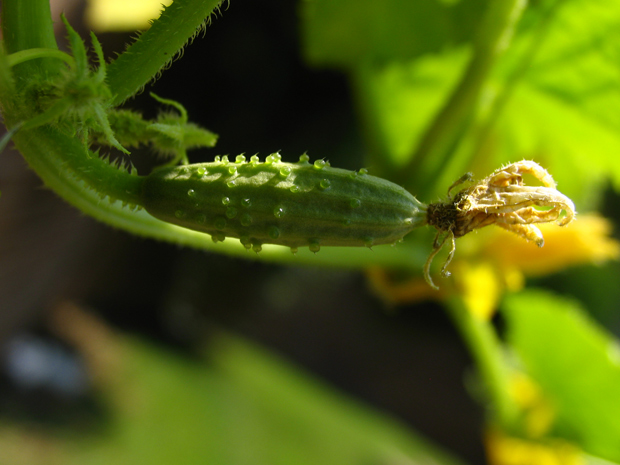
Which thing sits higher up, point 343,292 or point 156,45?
point 343,292

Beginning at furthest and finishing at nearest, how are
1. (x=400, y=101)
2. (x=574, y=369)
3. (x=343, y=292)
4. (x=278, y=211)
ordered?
(x=343, y=292), (x=574, y=369), (x=400, y=101), (x=278, y=211)

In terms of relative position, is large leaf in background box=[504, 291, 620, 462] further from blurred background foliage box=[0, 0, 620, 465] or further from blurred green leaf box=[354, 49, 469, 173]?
blurred green leaf box=[354, 49, 469, 173]

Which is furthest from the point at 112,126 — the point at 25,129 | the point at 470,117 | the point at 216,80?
the point at 216,80

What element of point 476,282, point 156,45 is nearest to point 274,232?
point 156,45

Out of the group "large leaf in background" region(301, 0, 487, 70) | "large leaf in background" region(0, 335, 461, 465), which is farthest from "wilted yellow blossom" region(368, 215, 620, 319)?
"large leaf in background" region(0, 335, 461, 465)

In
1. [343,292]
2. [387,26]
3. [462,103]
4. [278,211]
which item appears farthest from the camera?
[343,292]

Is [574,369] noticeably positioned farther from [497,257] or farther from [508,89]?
[508,89]

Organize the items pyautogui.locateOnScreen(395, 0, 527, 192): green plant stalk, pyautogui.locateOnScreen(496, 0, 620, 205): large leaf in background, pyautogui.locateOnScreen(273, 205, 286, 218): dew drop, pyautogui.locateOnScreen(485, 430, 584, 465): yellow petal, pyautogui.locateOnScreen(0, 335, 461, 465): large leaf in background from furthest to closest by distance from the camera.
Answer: pyautogui.locateOnScreen(0, 335, 461, 465): large leaf in background < pyautogui.locateOnScreen(485, 430, 584, 465): yellow petal < pyautogui.locateOnScreen(496, 0, 620, 205): large leaf in background < pyautogui.locateOnScreen(395, 0, 527, 192): green plant stalk < pyautogui.locateOnScreen(273, 205, 286, 218): dew drop

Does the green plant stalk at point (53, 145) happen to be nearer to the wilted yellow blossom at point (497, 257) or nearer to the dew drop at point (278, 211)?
the dew drop at point (278, 211)
